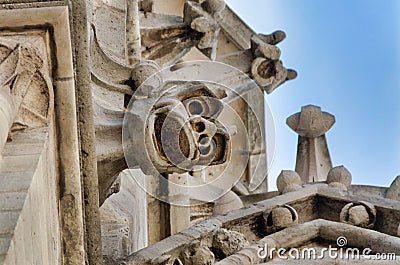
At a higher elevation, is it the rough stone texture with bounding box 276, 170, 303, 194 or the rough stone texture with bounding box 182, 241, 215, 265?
the rough stone texture with bounding box 276, 170, 303, 194

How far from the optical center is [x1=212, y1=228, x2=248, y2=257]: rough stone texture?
12.9 feet

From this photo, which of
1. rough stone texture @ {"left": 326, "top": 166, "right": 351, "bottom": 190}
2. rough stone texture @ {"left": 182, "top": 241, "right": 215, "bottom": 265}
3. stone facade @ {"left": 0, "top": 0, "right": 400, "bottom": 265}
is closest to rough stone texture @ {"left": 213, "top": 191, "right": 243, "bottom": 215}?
stone facade @ {"left": 0, "top": 0, "right": 400, "bottom": 265}

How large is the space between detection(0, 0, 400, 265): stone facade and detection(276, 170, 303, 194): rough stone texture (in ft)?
0.04

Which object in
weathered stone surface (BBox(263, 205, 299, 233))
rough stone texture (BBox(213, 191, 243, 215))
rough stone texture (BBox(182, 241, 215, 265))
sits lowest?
rough stone texture (BBox(182, 241, 215, 265))

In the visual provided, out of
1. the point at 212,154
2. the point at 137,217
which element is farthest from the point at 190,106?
the point at 137,217

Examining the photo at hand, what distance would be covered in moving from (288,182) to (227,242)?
3.11 ft

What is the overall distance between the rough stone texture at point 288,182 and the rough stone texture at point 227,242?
0.78 meters

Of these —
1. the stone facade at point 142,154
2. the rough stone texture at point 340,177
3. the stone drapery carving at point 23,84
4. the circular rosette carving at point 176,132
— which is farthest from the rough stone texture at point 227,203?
the stone drapery carving at point 23,84

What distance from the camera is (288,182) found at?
15.9 ft

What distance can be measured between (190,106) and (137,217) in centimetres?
131

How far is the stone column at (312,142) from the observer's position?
5.60 metres

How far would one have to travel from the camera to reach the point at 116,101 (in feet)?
13.5

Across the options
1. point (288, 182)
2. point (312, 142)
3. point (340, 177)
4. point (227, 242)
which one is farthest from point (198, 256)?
point (312, 142)

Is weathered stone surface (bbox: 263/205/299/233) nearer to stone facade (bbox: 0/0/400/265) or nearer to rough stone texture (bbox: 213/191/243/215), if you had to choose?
stone facade (bbox: 0/0/400/265)
